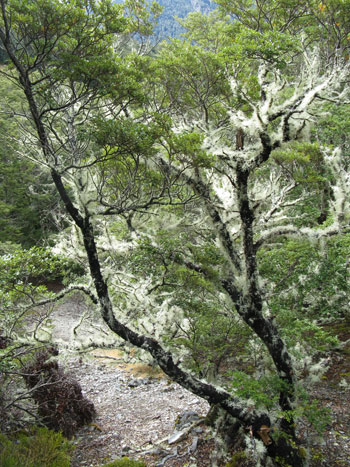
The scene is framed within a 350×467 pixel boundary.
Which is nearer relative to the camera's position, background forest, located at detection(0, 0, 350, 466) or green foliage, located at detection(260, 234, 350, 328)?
background forest, located at detection(0, 0, 350, 466)

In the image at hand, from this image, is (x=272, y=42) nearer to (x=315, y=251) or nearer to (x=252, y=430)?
(x=315, y=251)

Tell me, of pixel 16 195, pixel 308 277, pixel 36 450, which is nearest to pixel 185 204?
pixel 308 277

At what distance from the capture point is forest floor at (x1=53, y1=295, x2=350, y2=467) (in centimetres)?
641

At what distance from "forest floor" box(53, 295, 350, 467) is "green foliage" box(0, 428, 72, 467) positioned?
3.11 ft

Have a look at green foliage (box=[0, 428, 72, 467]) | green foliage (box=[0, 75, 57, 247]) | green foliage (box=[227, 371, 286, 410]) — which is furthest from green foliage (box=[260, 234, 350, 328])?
green foliage (box=[0, 75, 57, 247])

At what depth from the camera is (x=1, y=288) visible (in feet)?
19.8

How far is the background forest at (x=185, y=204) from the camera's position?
14.0 feet

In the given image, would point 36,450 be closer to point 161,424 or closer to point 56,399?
point 56,399

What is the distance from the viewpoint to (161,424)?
336 inches

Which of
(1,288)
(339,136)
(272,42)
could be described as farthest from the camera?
(339,136)

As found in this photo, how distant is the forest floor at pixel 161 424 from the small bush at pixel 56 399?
1.09 feet

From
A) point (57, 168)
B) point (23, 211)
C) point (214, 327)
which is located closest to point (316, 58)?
point (57, 168)

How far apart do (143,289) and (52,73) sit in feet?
13.5

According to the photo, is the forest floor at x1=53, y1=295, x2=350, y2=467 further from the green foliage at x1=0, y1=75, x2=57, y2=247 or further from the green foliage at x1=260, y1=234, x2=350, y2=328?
the green foliage at x1=0, y1=75, x2=57, y2=247
